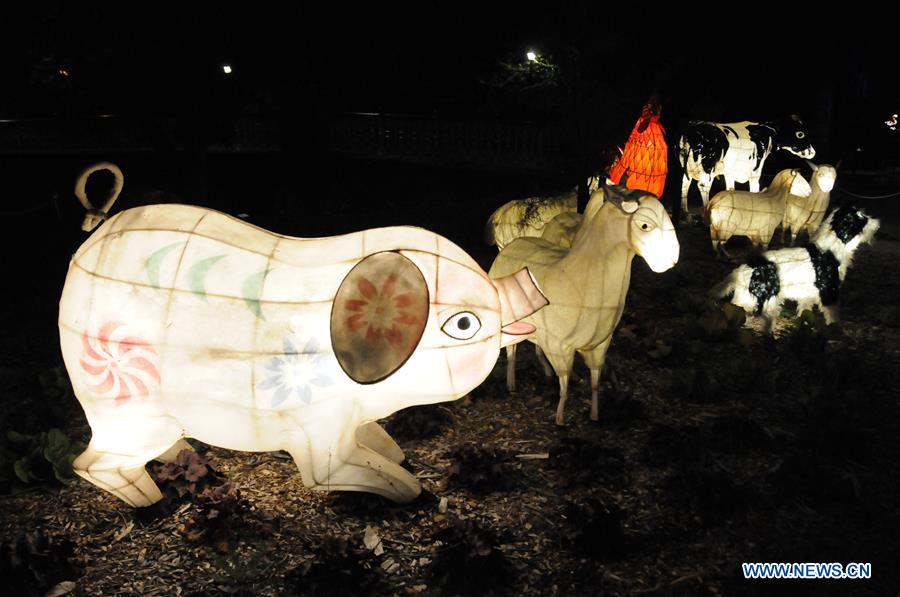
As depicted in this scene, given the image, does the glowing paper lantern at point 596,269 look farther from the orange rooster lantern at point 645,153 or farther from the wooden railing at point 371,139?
the wooden railing at point 371,139

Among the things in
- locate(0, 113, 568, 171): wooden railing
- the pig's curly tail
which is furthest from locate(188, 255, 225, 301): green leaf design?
locate(0, 113, 568, 171): wooden railing

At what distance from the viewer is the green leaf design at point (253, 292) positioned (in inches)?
125

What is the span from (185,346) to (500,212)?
5.11m

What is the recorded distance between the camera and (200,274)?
3186 mm

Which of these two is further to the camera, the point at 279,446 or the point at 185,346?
the point at 279,446

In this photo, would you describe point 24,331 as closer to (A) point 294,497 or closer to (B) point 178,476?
(B) point 178,476

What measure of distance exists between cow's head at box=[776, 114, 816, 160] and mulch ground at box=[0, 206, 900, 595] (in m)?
A: 5.30

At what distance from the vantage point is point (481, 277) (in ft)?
10.9

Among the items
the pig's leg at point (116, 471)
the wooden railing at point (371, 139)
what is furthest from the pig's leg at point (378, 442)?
the wooden railing at point (371, 139)

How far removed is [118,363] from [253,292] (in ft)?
2.44

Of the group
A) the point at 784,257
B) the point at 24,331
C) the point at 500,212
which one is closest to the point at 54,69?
the point at 24,331

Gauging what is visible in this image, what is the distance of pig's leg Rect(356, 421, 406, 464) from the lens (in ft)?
13.6

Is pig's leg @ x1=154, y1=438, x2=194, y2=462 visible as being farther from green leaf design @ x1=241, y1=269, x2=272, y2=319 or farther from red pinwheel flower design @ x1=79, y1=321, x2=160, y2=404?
green leaf design @ x1=241, y1=269, x2=272, y2=319

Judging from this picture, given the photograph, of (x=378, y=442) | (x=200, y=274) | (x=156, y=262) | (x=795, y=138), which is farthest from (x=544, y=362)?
(x=795, y=138)
